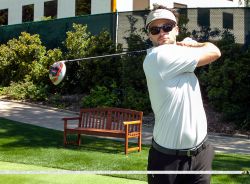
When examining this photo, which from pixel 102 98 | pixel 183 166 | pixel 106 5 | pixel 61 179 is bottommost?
pixel 61 179

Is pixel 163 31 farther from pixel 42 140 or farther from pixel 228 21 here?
pixel 228 21

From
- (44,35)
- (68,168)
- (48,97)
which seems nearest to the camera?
(68,168)

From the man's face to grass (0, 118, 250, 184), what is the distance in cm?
400

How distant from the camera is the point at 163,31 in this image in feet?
10.9

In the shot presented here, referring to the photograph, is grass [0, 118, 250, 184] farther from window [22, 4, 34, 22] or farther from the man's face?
window [22, 4, 34, 22]

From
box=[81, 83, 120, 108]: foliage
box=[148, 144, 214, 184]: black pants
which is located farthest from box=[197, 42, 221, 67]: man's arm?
box=[81, 83, 120, 108]: foliage

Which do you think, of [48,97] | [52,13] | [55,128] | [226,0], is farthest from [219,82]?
[226,0]

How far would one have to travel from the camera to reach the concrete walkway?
10383mm

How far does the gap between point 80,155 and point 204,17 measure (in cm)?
731

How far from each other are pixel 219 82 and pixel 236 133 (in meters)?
1.81

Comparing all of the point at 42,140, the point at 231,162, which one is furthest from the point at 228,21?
the point at 42,140

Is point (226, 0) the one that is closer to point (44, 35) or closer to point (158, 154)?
point (44, 35)

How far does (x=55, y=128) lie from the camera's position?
1191 cm

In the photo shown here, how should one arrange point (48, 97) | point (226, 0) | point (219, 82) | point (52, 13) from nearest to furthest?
1. point (219, 82)
2. point (48, 97)
3. point (52, 13)
4. point (226, 0)
